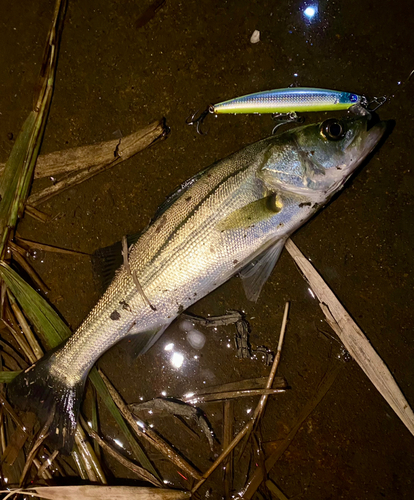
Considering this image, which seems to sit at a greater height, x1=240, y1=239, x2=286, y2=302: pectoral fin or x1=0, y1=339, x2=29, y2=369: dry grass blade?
x1=0, y1=339, x2=29, y2=369: dry grass blade

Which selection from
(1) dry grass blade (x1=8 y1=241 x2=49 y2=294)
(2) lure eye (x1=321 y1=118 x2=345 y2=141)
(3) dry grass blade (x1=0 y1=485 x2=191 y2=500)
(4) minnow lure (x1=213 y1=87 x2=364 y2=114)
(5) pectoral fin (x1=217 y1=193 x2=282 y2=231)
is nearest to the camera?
(2) lure eye (x1=321 y1=118 x2=345 y2=141)

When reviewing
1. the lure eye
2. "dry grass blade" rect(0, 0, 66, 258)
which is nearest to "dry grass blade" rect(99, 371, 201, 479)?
"dry grass blade" rect(0, 0, 66, 258)

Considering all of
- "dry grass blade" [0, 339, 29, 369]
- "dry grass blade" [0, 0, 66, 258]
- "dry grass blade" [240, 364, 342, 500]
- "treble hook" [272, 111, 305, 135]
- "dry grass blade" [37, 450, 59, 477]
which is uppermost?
"dry grass blade" [0, 0, 66, 258]

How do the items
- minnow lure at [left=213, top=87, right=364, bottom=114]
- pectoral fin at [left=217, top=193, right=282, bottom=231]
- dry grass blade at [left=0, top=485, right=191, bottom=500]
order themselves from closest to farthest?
pectoral fin at [left=217, top=193, right=282, bottom=231] → minnow lure at [left=213, top=87, right=364, bottom=114] → dry grass blade at [left=0, top=485, right=191, bottom=500]

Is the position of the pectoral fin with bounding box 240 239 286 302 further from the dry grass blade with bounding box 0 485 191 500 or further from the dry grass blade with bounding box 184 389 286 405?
the dry grass blade with bounding box 0 485 191 500

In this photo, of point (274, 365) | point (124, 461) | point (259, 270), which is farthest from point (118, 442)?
point (259, 270)

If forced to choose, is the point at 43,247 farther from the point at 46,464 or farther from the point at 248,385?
the point at 248,385

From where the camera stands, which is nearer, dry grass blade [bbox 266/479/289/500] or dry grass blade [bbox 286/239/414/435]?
dry grass blade [bbox 286/239/414/435]
